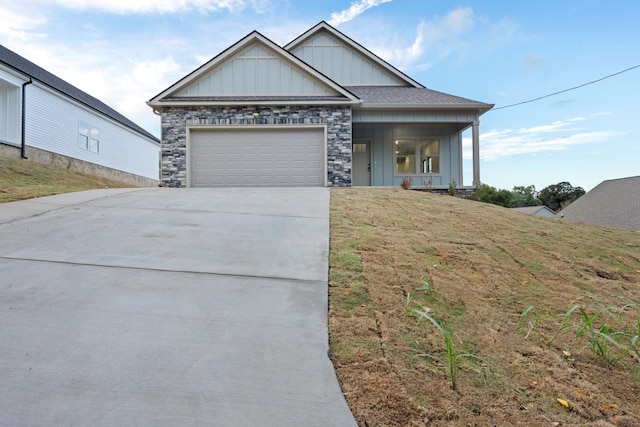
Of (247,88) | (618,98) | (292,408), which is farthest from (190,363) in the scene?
(618,98)

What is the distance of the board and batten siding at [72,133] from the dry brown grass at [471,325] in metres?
15.6

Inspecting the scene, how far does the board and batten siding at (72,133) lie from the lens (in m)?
15.5

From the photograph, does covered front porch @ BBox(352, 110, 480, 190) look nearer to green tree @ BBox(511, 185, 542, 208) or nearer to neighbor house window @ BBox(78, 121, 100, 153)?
neighbor house window @ BBox(78, 121, 100, 153)

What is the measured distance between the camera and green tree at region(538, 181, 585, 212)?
52.6 m

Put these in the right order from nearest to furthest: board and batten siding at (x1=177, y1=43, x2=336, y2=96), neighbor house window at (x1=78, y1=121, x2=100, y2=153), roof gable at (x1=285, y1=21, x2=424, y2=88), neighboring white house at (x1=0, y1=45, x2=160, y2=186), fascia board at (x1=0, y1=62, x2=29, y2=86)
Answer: board and batten siding at (x1=177, y1=43, x2=336, y2=96), fascia board at (x1=0, y1=62, x2=29, y2=86), neighboring white house at (x1=0, y1=45, x2=160, y2=186), roof gable at (x1=285, y1=21, x2=424, y2=88), neighbor house window at (x1=78, y1=121, x2=100, y2=153)

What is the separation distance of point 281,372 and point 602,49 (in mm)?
18100

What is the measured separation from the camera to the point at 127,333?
8.91 feet

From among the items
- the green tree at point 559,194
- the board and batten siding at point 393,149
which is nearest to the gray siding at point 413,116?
the board and batten siding at point 393,149

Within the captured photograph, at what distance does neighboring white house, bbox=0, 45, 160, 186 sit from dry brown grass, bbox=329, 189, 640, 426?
596 inches

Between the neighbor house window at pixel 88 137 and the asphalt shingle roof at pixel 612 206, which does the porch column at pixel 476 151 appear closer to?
the asphalt shingle roof at pixel 612 206

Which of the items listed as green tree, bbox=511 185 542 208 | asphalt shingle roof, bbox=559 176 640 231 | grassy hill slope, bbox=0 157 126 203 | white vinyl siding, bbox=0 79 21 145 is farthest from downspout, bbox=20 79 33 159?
green tree, bbox=511 185 542 208

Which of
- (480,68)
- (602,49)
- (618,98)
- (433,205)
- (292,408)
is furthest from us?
(480,68)

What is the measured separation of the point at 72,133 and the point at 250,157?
428 inches

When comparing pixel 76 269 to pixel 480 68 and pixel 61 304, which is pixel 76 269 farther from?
pixel 480 68
